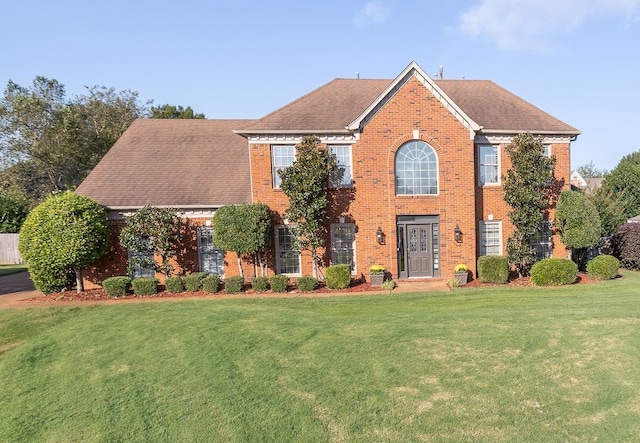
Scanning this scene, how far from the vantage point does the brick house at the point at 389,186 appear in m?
15.4

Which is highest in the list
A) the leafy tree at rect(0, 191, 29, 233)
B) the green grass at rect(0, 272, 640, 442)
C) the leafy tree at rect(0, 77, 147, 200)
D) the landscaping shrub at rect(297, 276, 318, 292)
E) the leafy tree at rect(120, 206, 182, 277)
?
the leafy tree at rect(0, 77, 147, 200)

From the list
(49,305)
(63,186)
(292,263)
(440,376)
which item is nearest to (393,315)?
(440,376)

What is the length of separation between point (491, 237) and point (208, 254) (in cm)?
1253

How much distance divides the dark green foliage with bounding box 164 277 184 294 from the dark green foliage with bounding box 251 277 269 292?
2874 millimetres

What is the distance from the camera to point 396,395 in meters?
6.01

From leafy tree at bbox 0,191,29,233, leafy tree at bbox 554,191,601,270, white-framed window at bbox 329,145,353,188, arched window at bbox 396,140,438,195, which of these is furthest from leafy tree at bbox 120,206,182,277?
leafy tree at bbox 0,191,29,233

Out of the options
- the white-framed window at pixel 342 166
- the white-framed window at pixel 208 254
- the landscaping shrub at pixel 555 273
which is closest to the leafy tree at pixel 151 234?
the white-framed window at pixel 208 254

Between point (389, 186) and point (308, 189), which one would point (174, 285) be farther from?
point (389, 186)

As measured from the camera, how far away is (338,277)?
47.8ft

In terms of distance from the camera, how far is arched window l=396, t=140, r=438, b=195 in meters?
15.6

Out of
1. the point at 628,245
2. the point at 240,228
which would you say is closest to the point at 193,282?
the point at 240,228

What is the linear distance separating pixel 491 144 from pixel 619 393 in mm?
12383

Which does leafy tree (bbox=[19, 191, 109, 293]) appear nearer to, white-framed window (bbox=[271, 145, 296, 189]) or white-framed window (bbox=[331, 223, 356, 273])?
white-framed window (bbox=[271, 145, 296, 189])

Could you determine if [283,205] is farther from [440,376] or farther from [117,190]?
[440,376]
